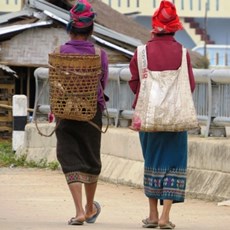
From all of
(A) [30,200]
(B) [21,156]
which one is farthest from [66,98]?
(B) [21,156]

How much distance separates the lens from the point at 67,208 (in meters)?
11.0

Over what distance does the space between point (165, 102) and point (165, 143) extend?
1.11 ft

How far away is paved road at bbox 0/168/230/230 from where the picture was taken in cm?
962

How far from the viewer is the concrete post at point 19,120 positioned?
1684cm

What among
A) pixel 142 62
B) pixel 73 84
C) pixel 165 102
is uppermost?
pixel 142 62

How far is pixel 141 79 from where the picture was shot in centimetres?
940

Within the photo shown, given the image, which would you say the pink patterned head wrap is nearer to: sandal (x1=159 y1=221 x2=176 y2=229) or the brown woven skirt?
the brown woven skirt

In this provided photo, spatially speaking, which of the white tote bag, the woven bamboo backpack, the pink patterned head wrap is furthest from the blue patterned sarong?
the pink patterned head wrap

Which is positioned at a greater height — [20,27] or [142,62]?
[20,27]

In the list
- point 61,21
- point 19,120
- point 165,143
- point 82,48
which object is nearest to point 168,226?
point 165,143

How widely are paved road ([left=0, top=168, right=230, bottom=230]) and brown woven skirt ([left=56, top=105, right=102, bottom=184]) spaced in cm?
43

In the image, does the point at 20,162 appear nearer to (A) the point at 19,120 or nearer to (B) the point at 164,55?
(A) the point at 19,120

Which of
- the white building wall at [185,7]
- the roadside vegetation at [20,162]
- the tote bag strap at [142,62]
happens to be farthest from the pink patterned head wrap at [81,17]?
the white building wall at [185,7]

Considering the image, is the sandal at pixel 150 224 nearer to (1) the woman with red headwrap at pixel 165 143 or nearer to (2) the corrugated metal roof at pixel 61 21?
(1) the woman with red headwrap at pixel 165 143
